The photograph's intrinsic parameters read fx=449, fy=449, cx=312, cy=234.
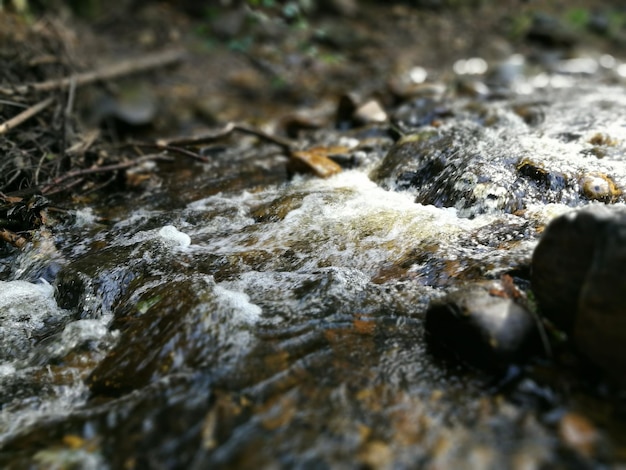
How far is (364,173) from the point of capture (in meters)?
4.59

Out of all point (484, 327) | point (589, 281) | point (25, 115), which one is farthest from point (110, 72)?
point (589, 281)

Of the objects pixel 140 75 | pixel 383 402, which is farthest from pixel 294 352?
pixel 140 75

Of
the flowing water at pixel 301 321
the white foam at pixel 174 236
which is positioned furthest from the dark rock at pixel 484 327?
the white foam at pixel 174 236

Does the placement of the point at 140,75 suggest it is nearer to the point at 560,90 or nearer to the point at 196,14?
the point at 196,14

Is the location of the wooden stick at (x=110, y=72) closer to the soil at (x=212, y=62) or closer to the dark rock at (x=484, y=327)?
the soil at (x=212, y=62)

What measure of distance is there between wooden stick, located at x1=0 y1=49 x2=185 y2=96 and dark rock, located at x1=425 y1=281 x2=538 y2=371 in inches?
188

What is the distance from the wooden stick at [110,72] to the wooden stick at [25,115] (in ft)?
0.67

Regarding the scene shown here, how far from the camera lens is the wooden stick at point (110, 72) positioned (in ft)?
16.1

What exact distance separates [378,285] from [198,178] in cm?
299

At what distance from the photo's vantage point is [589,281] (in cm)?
167

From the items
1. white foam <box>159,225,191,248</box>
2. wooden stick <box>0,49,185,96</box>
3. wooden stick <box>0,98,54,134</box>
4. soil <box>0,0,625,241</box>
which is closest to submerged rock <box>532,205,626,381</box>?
white foam <box>159,225,191,248</box>

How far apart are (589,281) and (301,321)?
4.28ft

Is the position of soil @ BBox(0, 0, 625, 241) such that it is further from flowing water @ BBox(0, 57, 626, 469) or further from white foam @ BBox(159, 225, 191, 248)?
white foam @ BBox(159, 225, 191, 248)

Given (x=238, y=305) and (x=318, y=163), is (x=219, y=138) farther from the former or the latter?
(x=238, y=305)
